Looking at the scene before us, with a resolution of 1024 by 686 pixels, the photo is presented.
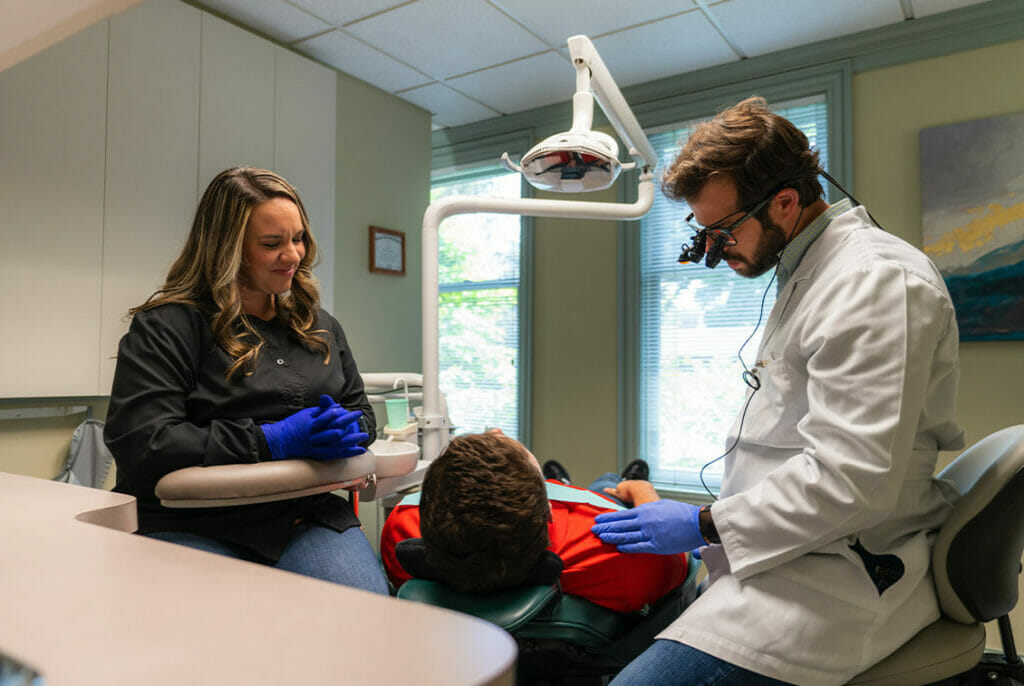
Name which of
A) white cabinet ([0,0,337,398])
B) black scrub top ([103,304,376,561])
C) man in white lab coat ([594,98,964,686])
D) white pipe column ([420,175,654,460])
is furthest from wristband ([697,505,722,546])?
white cabinet ([0,0,337,398])

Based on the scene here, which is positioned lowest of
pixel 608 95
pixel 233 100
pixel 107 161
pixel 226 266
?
pixel 226 266

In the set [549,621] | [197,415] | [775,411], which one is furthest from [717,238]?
[197,415]

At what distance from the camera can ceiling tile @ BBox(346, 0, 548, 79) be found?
9.43ft

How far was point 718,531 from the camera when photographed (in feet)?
3.75

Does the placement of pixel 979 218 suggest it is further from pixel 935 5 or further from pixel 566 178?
pixel 566 178

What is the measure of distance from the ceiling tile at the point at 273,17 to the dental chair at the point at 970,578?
9.65ft

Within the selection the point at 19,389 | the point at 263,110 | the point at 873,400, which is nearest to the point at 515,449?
the point at 873,400

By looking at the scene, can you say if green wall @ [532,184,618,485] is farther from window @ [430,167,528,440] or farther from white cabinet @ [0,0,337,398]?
white cabinet @ [0,0,337,398]

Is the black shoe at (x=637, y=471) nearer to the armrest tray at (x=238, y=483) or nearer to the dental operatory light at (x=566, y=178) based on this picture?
the dental operatory light at (x=566, y=178)

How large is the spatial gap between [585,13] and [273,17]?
1.35 meters

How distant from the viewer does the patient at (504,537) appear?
1.17 meters

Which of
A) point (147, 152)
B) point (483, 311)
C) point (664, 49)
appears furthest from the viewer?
point (483, 311)

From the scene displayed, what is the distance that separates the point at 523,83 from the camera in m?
3.59

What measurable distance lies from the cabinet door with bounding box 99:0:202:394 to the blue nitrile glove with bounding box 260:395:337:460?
1.52 m
